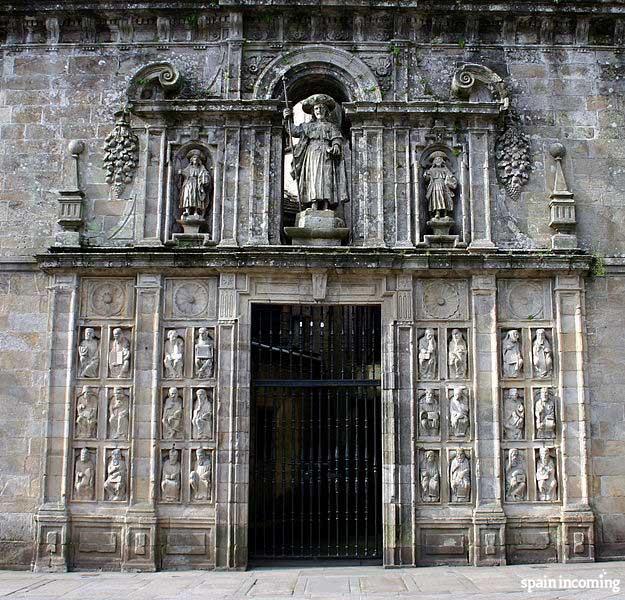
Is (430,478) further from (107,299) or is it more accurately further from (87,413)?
(107,299)

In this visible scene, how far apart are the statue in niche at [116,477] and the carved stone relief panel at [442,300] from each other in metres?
4.65

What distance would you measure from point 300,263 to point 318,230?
0.64m

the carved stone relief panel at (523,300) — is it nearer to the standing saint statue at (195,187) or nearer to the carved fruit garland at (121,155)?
the standing saint statue at (195,187)

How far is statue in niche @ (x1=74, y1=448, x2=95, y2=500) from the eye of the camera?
1026 cm

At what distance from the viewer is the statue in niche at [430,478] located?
10262 millimetres

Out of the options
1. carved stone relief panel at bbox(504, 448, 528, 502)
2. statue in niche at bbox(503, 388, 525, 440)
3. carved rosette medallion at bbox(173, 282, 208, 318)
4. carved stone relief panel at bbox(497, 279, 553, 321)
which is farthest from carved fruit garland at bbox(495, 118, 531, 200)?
carved rosette medallion at bbox(173, 282, 208, 318)

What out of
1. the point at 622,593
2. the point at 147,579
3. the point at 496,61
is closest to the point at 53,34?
the point at 496,61

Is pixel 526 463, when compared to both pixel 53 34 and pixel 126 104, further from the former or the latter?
pixel 53 34

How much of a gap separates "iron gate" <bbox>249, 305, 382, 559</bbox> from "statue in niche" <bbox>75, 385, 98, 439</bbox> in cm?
221

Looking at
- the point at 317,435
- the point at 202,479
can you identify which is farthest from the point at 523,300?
the point at 202,479

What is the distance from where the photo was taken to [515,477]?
33.8 ft

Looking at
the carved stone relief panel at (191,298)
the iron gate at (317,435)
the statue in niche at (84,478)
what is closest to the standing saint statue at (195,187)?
the carved stone relief panel at (191,298)

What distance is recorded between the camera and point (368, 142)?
1105 cm

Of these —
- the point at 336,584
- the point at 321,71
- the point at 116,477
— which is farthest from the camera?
the point at 321,71
